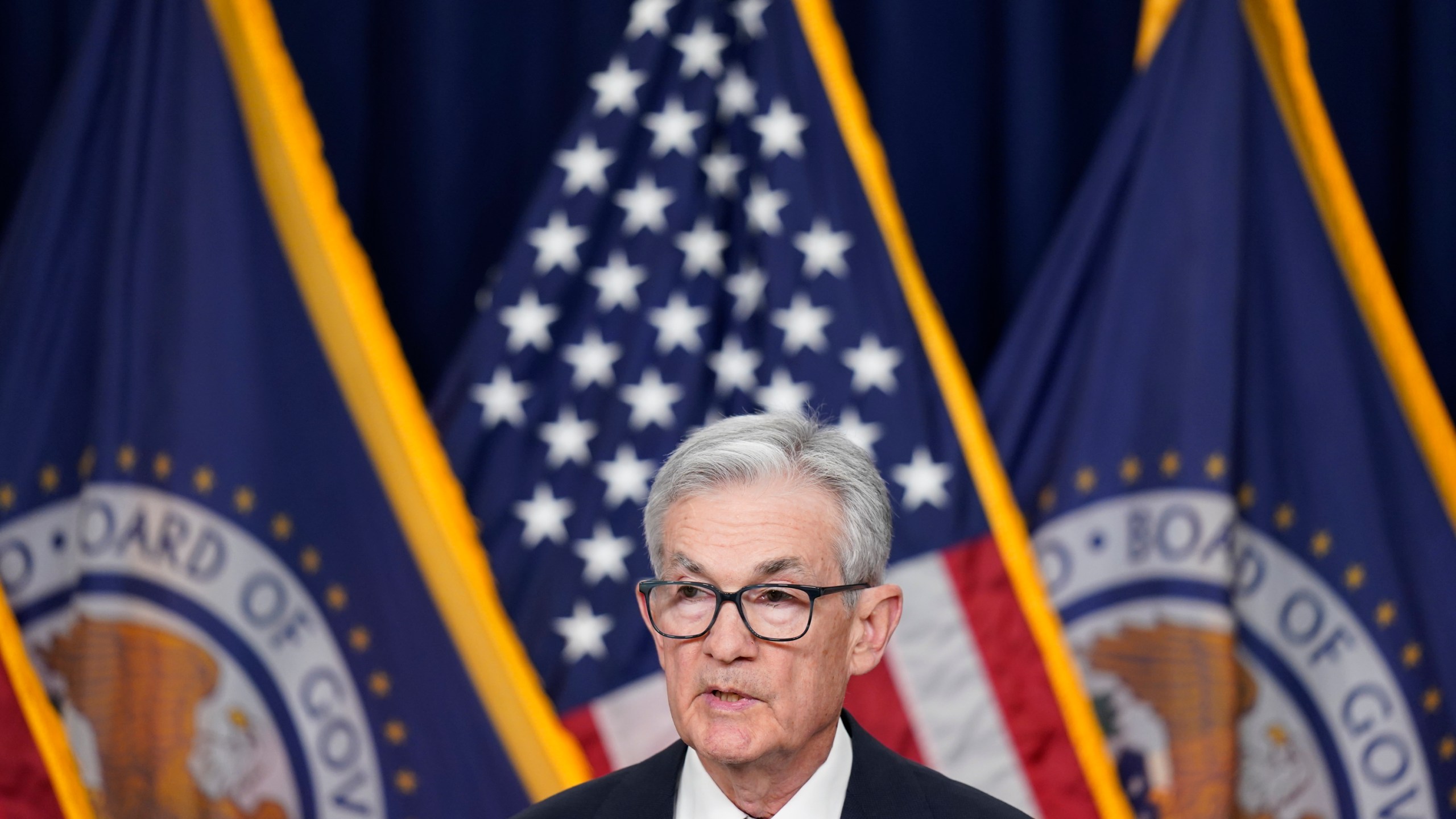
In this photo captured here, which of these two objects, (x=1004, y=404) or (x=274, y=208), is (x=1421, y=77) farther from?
(x=274, y=208)

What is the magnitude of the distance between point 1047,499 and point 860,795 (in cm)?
151

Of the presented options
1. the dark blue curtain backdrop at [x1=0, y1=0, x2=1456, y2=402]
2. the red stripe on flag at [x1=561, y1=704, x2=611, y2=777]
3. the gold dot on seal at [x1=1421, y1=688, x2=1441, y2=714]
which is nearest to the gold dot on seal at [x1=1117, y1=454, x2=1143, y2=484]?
the dark blue curtain backdrop at [x1=0, y1=0, x2=1456, y2=402]

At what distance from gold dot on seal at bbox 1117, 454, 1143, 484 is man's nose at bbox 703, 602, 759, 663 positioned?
5.26 ft

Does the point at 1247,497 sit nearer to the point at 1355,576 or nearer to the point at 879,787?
the point at 1355,576

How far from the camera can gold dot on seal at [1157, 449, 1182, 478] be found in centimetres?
275

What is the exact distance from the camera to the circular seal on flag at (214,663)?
266 centimetres

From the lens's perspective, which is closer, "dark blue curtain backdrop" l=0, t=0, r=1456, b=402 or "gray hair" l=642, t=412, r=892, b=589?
"gray hair" l=642, t=412, r=892, b=589

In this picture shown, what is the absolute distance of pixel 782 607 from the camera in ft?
4.55

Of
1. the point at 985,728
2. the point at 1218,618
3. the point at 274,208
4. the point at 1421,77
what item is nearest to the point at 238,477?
the point at 274,208

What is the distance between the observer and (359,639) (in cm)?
267

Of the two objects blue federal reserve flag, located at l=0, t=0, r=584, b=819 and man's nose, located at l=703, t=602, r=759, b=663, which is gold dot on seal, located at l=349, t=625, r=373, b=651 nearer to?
blue federal reserve flag, located at l=0, t=0, r=584, b=819

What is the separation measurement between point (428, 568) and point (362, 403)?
336 millimetres

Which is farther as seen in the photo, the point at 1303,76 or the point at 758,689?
the point at 1303,76

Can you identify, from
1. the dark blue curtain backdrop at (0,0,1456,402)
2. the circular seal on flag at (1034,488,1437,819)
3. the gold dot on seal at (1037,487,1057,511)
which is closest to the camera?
the circular seal on flag at (1034,488,1437,819)
